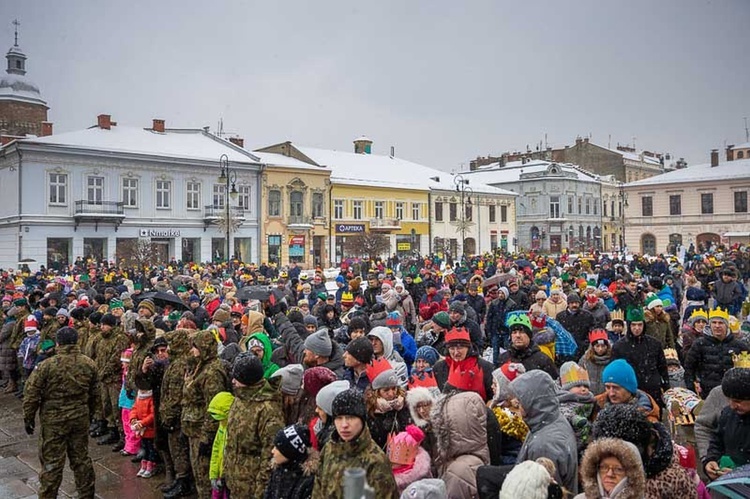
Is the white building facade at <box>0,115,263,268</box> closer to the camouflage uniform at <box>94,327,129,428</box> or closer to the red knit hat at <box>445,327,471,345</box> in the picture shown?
the camouflage uniform at <box>94,327,129,428</box>

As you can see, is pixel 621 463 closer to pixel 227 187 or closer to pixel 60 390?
pixel 60 390

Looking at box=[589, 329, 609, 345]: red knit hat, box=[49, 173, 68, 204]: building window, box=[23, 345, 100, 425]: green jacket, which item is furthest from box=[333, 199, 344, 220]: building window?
box=[589, 329, 609, 345]: red knit hat

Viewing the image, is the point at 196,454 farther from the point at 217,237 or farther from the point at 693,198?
the point at 693,198

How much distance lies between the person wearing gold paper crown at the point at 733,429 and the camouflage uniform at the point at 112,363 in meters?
6.98

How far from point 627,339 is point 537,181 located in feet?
190

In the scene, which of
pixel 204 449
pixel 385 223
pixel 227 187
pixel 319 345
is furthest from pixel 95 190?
pixel 319 345

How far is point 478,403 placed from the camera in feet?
12.4

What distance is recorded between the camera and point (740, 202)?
1957 inches

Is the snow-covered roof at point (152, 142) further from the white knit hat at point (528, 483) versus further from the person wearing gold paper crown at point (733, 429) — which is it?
the person wearing gold paper crown at point (733, 429)

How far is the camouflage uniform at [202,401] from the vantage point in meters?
5.39

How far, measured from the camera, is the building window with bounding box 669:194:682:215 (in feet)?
172

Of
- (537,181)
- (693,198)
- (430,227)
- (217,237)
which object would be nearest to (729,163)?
(693,198)

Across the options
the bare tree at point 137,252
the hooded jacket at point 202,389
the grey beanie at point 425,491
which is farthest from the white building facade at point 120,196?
the grey beanie at point 425,491

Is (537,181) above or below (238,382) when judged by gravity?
above
